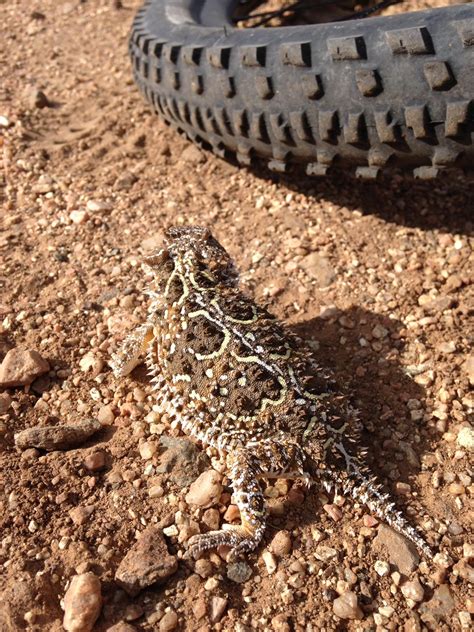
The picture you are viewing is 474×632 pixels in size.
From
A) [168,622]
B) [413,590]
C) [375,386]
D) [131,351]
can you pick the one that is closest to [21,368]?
[131,351]

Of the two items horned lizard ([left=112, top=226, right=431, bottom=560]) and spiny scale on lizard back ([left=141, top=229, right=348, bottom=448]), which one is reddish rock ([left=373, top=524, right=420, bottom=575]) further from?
spiny scale on lizard back ([left=141, top=229, right=348, bottom=448])

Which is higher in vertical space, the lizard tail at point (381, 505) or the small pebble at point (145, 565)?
the small pebble at point (145, 565)

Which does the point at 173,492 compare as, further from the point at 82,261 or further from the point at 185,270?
the point at 82,261

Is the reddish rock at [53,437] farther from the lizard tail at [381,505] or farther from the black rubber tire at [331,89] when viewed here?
the black rubber tire at [331,89]

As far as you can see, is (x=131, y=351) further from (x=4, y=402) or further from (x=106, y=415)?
(x=4, y=402)

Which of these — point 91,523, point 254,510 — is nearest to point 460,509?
point 254,510

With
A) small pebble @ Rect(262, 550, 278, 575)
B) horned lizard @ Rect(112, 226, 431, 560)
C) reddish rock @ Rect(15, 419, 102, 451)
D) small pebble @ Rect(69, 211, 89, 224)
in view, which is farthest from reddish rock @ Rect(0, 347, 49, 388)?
small pebble @ Rect(262, 550, 278, 575)

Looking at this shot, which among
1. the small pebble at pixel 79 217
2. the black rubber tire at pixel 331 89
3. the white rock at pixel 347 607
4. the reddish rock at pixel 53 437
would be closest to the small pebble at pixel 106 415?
the reddish rock at pixel 53 437
